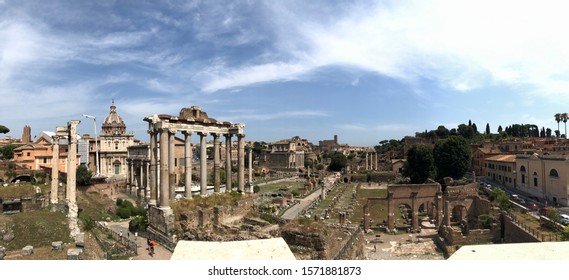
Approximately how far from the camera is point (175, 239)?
19.7 metres

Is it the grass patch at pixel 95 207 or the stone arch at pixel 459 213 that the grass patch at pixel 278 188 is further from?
the stone arch at pixel 459 213

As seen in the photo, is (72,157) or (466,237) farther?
(72,157)

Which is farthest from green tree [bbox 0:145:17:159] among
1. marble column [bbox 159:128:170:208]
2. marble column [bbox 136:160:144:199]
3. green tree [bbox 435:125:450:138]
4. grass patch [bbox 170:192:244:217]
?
green tree [bbox 435:125:450:138]

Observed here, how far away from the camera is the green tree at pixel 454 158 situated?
165 ft

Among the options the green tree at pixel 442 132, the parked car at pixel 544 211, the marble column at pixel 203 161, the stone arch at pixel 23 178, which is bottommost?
the parked car at pixel 544 211

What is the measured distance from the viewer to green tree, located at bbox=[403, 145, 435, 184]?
171 feet

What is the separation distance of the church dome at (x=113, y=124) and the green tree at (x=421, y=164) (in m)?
49.3

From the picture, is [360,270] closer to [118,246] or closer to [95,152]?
[118,246]

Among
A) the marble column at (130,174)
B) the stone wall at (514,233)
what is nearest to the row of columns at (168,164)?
the stone wall at (514,233)

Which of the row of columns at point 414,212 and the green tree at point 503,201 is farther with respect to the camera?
the green tree at point 503,201

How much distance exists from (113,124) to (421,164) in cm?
5166

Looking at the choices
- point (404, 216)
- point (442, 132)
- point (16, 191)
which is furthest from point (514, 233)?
point (442, 132)

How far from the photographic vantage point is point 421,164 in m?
52.8

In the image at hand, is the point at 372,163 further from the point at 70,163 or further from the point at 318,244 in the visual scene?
the point at 318,244
